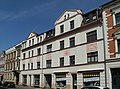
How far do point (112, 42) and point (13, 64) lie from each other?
138ft

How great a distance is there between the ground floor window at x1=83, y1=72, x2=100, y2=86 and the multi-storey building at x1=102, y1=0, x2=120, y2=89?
89.6 inches

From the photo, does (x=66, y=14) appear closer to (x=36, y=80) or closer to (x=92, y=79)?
(x=92, y=79)

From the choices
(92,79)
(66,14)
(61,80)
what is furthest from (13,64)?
(92,79)

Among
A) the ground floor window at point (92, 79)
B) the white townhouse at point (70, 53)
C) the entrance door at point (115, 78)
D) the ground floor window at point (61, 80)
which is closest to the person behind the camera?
the entrance door at point (115, 78)

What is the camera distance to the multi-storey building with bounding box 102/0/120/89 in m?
28.9

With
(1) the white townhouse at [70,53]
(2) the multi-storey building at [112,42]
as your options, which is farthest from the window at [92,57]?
(2) the multi-storey building at [112,42]

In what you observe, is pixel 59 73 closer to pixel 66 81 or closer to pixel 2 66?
pixel 66 81

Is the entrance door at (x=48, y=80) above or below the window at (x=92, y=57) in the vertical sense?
below

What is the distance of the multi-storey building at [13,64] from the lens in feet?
204

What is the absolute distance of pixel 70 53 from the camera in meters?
38.5

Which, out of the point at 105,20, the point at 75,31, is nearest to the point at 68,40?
the point at 75,31

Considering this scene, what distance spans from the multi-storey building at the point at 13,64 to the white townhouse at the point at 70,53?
359 inches

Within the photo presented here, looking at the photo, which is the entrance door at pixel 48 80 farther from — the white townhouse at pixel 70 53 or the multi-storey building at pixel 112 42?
the multi-storey building at pixel 112 42

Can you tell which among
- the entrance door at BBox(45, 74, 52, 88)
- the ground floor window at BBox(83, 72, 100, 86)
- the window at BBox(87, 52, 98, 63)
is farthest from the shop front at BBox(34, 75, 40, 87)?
the window at BBox(87, 52, 98, 63)
